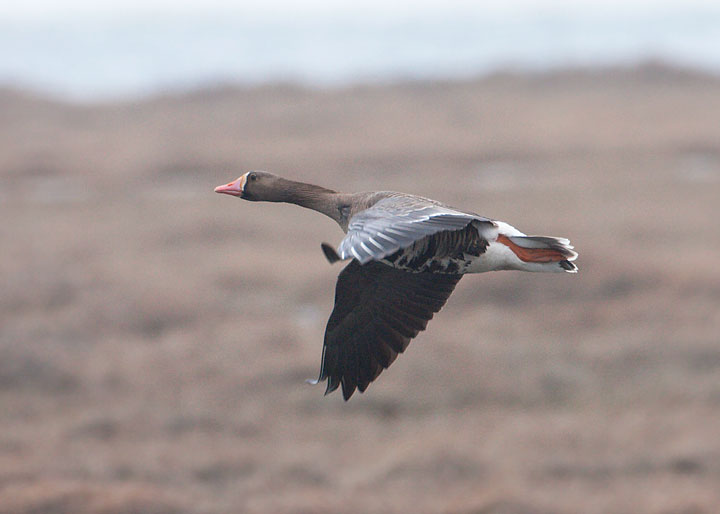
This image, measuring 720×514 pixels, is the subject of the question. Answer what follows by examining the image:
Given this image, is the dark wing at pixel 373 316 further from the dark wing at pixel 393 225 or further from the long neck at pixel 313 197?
the dark wing at pixel 393 225

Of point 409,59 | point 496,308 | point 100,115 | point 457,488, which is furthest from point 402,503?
point 409,59

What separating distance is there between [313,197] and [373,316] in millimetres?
897

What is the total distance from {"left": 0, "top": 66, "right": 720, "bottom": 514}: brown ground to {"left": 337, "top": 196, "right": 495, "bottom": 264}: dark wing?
1055cm

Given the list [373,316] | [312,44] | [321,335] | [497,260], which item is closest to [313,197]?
[373,316]

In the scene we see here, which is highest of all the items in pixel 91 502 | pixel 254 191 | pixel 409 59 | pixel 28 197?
pixel 409 59

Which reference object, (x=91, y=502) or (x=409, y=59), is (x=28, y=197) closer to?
(x=91, y=502)

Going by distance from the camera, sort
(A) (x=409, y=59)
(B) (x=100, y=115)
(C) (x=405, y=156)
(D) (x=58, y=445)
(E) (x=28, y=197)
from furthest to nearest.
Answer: (A) (x=409, y=59)
(B) (x=100, y=115)
(C) (x=405, y=156)
(E) (x=28, y=197)
(D) (x=58, y=445)

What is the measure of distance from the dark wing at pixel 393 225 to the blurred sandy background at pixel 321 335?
10471 mm

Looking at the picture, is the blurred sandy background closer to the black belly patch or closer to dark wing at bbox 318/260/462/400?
dark wing at bbox 318/260/462/400

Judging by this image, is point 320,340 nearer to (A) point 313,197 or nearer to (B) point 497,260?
(A) point 313,197

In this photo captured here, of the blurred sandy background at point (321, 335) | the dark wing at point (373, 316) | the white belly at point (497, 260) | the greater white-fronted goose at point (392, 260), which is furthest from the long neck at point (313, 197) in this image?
the blurred sandy background at point (321, 335)

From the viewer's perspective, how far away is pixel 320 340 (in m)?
21.6

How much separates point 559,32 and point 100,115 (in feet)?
177

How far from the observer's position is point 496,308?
23.2m
